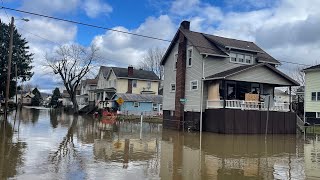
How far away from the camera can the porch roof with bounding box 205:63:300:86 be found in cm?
3139

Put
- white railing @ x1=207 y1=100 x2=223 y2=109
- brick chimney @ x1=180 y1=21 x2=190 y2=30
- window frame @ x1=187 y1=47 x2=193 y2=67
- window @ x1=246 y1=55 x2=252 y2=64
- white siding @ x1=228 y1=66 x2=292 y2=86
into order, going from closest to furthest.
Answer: white railing @ x1=207 y1=100 x2=223 y2=109, white siding @ x1=228 y1=66 x2=292 y2=86, window frame @ x1=187 y1=47 x2=193 y2=67, window @ x1=246 y1=55 x2=252 y2=64, brick chimney @ x1=180 y1=21 x2=190 y2=30

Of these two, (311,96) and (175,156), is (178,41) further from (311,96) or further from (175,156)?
(175,156)

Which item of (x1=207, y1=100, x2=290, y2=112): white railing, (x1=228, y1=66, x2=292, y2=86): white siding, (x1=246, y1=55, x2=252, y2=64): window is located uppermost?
(x1=246, y1=55, x2=252, y2=64): window

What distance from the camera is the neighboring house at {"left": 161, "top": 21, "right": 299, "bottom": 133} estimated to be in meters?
31.2

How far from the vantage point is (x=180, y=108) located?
36.1 m

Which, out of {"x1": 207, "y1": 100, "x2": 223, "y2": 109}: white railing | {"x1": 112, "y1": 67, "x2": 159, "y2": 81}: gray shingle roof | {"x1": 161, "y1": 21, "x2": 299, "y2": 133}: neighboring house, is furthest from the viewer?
{"x1": 112, "y1": 67, "x2": 159, "y2": 81}: gray shingle roof

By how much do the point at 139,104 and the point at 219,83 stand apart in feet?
111

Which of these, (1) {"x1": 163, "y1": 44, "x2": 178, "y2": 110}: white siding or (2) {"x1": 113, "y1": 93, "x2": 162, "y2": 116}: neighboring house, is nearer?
(1) {"x1": 163, "y1": 44, "x2": 178, "y2": 110}: white siding

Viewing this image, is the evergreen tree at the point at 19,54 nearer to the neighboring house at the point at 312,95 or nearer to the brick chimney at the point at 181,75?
the brick chimney at the point at 181,75

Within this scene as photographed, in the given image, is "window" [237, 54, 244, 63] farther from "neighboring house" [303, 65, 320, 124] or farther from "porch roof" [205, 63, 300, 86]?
"neighboring house" [303, 65, 320, 124]

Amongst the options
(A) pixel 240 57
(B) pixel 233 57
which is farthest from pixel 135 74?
(B) pixel 233 57

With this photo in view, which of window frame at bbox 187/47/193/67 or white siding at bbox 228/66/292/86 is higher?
window frame at bbox 187/47/193/67

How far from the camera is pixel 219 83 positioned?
3259 cm

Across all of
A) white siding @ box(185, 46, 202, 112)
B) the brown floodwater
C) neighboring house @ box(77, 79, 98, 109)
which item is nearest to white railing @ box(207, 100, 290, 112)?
white siding @ box(185, 46, 202, 112)
